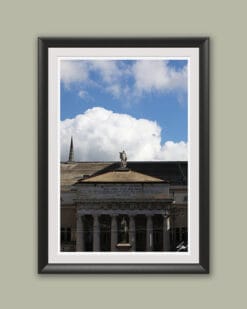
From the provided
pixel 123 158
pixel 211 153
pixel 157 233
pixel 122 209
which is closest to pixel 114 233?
pixel 122 209

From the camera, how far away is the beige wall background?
12.4 ft

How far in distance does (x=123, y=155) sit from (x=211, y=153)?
512 mm

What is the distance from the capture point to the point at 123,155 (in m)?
3.84

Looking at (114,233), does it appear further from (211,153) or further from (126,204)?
(211,153)

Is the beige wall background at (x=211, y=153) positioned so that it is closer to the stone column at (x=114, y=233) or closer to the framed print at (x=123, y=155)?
the framed print at (x=123, y=155)

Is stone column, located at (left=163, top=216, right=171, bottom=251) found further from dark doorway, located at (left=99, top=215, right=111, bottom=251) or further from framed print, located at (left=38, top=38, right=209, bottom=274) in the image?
dark doorway, located at (left=99, top=215, right=111, bottom=251)

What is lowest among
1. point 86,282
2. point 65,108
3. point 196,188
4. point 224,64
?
point 86,282

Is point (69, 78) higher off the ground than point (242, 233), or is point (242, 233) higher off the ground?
point (69, 78)

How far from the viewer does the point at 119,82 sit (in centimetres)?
384

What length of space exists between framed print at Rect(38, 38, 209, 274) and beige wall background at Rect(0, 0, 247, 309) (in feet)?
0.20

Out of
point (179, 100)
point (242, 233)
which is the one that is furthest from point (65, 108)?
point (242, 233)

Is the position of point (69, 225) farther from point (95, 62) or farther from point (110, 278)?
point (95, 62)

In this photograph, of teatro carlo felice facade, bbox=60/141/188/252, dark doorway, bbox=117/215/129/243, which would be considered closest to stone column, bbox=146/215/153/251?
teatro carlo felice facade, bbox=60/141/188/252

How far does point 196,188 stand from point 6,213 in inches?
43.8
